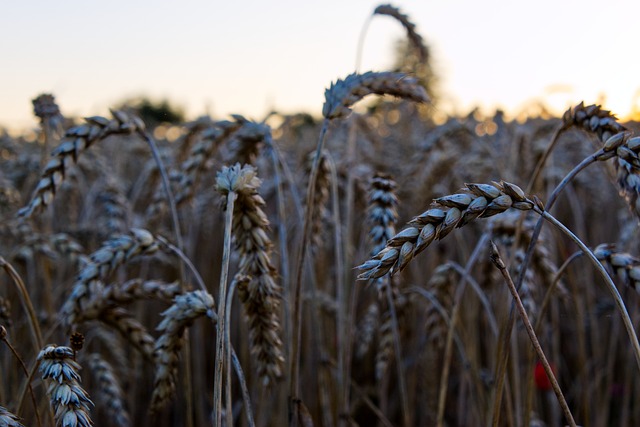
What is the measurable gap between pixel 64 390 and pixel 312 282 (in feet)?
3.15

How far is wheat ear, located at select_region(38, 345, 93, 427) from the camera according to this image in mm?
991

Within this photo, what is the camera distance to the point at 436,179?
3.21 m

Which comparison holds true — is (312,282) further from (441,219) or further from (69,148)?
(441,219)

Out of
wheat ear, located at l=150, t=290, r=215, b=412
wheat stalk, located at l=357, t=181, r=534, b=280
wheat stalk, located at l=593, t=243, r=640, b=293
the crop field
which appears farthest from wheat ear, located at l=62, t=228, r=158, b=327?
wheat stalk, located at l=593, t=243, r=640, b=293

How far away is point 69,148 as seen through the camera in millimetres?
1596

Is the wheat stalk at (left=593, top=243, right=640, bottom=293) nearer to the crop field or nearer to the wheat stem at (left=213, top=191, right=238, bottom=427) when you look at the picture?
the crop field

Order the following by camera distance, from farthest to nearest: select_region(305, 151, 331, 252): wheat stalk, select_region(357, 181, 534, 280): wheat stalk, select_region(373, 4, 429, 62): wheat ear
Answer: select_region(373, 4, 429, 62): wheat ear, select_region(305, 151, 331, 252): wheat stalk, select_region(357, 181, 534, 280): wheat stalk

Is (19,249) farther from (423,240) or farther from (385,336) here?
(423,240)

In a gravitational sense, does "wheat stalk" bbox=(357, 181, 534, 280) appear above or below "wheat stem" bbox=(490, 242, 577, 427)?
above

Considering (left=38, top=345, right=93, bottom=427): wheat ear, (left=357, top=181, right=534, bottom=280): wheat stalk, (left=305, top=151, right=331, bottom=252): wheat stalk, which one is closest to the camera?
(left=357, top=181, right=534, bottom=280): wheat stalk

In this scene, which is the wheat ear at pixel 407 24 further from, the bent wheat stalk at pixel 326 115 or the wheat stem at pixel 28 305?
the wheat stem at pixel 28 305

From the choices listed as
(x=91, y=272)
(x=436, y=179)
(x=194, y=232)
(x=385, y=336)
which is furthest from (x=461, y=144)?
(x=91, y=272)

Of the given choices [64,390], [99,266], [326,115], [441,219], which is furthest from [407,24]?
[64,390]

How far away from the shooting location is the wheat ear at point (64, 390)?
0.99 meters
